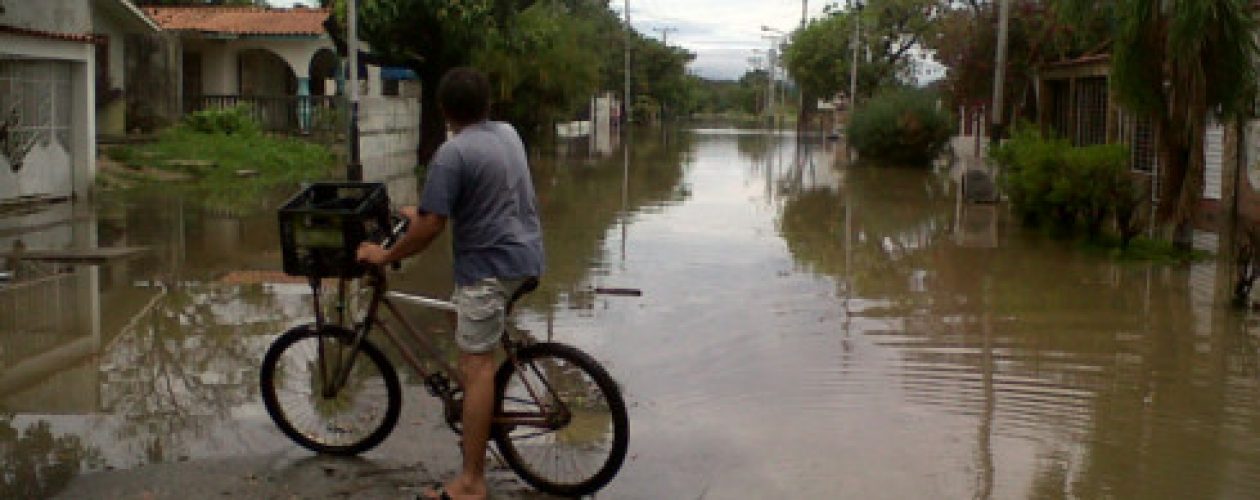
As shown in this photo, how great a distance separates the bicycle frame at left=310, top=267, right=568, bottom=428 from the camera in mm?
5477

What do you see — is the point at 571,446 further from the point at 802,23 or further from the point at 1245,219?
the point at 802,23

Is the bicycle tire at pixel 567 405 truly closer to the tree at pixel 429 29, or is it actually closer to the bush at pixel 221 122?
the tree at pixel 429 29

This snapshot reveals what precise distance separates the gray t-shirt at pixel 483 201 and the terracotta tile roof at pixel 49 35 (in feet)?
42.8

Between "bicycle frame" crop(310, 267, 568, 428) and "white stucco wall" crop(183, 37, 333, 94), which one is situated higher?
"white stucco wall" crop(183, 37, 333, 94)

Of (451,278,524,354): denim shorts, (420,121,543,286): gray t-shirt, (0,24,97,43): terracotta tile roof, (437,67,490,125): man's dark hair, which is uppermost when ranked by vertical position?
(0,24,97,43): terracotta tile roof

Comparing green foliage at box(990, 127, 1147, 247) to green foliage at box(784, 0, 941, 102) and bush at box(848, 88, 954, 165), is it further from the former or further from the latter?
green foliage at box(784, 0, 941, 102)

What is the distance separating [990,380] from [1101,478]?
2189mm

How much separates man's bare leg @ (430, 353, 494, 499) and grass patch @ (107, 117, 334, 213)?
15.1 meters

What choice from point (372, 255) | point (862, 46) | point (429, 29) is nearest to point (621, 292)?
point (372, 255)

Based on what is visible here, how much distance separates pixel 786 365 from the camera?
8.58m

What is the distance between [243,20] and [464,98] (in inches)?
1271

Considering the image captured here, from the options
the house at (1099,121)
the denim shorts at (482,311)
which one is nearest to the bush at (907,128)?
the house at (1099,121)

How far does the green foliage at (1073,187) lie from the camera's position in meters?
15.1

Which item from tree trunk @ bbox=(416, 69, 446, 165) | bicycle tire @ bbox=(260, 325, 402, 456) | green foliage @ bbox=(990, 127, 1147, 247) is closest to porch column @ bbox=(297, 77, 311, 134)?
tree trunk @ bbox=(416, 69, 446, 165)
